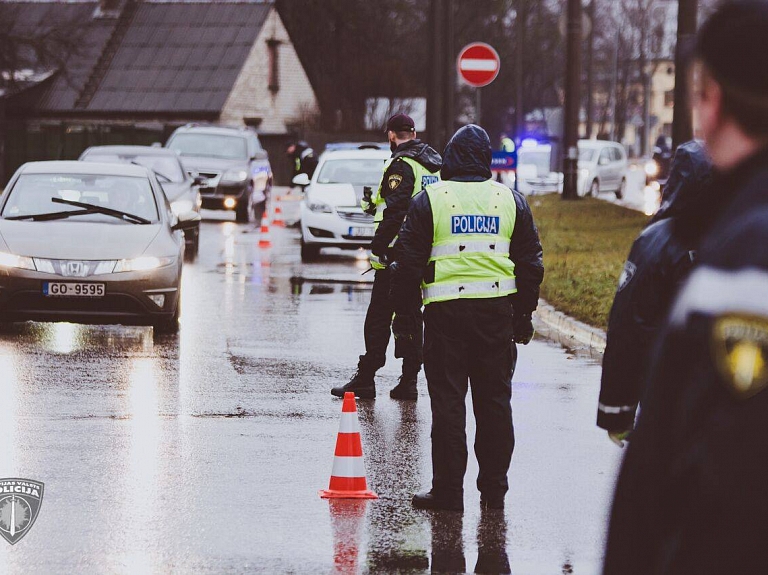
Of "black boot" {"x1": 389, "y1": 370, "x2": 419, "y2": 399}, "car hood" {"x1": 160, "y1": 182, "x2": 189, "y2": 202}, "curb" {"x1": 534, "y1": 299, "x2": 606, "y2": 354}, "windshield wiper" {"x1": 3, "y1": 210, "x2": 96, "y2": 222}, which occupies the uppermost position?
"windshield wiper" {"x1": 3, "y1": 210, "x2": 96, "y2": 222}

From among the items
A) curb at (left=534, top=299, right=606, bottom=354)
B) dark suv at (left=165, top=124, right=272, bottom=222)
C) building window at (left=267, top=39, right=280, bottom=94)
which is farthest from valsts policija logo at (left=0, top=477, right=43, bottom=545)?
building window at (left=267, top=39, right=280, bottom=94)

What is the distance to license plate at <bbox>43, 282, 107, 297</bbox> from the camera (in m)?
12.6

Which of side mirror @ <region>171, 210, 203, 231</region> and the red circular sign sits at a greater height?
the red circular sign

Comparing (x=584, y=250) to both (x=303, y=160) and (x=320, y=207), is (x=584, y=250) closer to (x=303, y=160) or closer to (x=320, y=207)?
(x=320, y=207)

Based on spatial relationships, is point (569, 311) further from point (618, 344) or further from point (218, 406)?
point (618, 344)

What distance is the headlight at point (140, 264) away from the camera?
1288 cm

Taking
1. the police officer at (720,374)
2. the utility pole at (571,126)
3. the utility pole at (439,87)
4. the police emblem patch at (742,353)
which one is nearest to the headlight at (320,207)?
the utility pole at (439,87)

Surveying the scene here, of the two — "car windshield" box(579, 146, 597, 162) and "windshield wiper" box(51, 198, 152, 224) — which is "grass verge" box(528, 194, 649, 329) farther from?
"car windshield" box(579, 146, 597, 162)

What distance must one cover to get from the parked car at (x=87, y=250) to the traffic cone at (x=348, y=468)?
5655 mm

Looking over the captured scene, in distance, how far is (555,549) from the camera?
647cm

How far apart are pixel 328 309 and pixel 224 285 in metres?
2.57

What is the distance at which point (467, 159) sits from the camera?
23.9ft

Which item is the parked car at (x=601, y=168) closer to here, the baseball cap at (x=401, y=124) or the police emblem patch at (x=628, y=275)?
→ the baseball cap at (x=401, y=124)

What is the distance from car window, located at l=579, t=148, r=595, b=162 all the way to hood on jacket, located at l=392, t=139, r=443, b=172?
35.8 meters
